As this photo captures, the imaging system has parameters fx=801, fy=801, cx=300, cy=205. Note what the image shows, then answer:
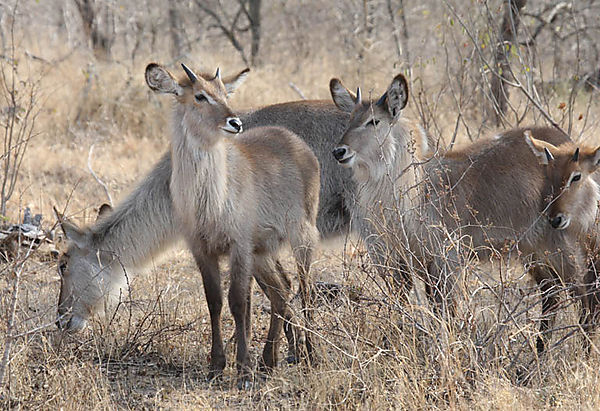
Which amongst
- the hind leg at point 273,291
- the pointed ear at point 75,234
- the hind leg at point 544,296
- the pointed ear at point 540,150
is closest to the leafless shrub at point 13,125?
the pointed ear at point 75,234

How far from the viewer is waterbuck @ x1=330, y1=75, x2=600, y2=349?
471 centimetres

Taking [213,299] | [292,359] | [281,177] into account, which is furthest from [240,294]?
[281,177]

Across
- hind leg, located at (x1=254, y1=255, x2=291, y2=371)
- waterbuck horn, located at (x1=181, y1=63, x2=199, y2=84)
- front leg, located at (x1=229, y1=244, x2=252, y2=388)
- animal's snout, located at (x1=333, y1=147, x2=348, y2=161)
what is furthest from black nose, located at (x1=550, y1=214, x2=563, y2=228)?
waterbuck horn, located at (x1=181, y1=63, x2=199, y2=84)

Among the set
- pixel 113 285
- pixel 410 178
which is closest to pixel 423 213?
pixel 410 178

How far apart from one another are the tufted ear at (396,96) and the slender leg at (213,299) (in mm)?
1363

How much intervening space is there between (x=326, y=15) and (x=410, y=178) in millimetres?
13409

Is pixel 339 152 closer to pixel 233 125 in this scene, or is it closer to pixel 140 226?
pixel 233 125

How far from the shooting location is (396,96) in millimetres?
4727

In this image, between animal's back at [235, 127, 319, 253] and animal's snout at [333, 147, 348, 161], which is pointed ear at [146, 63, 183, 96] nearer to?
animal's back at [235, 127, 319, 253]

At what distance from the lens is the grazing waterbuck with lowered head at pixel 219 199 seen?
4.55m

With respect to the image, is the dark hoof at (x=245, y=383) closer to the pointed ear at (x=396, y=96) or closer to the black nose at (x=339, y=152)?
the black nose at (x=339, y=152)

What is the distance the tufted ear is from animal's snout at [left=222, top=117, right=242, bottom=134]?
899 mm

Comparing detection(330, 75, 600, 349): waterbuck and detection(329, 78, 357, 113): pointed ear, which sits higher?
detection(329, 78, 357, 113): pointed ear

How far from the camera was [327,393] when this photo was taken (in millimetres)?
4004
